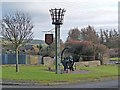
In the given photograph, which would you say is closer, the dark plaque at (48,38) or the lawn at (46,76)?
the lawn at (46,76)

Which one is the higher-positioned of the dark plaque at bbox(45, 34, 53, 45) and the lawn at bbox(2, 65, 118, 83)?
the dark plaque at bbox(45, 34, 53, 45)

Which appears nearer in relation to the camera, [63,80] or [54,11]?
[63,80]

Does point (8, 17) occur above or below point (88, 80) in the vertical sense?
above

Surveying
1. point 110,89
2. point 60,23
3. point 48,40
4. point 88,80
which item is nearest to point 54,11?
point 60,23

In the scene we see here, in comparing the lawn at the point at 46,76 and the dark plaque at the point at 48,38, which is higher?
the dark plaque at the point at 48,38

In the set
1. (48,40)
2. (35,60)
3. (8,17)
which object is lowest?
(35,60)

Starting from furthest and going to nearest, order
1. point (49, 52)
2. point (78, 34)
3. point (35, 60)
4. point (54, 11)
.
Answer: point (78, 34), point (49, 52), point (35, 60), point (54, 11)

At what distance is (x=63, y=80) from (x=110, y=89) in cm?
484

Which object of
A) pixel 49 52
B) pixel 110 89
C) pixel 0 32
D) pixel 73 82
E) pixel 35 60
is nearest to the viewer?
pixel 110 89

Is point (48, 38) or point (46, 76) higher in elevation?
point (48, 38)

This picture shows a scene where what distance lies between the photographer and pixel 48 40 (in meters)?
32.3

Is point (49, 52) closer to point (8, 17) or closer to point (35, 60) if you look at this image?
point (35, 60)

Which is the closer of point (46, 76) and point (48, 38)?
point (46, 76)

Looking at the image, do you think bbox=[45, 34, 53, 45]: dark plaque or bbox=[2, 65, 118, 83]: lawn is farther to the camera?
bbox=[45, 34, 53, 45]: dark plaque
